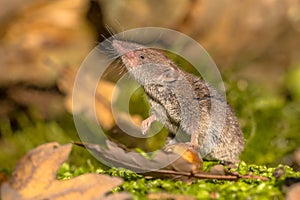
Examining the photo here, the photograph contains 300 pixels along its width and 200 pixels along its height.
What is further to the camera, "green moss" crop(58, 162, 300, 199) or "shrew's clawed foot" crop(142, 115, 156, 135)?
"shrew's clawed foot" crop(142, 115, 156, 135)

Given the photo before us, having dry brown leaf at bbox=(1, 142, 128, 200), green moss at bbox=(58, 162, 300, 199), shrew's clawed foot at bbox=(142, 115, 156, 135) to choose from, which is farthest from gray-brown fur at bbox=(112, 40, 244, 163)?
dry brown leaf at bbox=(1, 142, 128, 200)

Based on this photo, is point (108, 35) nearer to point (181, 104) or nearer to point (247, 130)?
point (247, 130)

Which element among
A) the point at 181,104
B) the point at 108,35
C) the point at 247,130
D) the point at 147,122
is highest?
the point at 108,35

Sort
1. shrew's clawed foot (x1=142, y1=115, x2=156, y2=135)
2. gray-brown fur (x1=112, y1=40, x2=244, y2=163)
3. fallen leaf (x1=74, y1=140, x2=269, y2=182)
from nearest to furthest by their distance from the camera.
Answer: fallen leaf (x1=74, y1=140, x2=269, y2=182) → gray-brown fur (x1=112, y1=40, x2=244, y2=163) → shrew's clawed foot (x1=142, y1=115, x2=156, y2=135)

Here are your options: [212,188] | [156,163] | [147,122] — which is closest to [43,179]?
[156,163]

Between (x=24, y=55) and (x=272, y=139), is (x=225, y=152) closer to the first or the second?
(x=272, y=139)

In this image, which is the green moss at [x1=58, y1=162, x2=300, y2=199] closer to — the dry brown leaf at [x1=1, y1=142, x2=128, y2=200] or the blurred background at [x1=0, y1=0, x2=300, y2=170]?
the dry brown leaf at [x1=1, y1=142, x2=128, y2=200]
